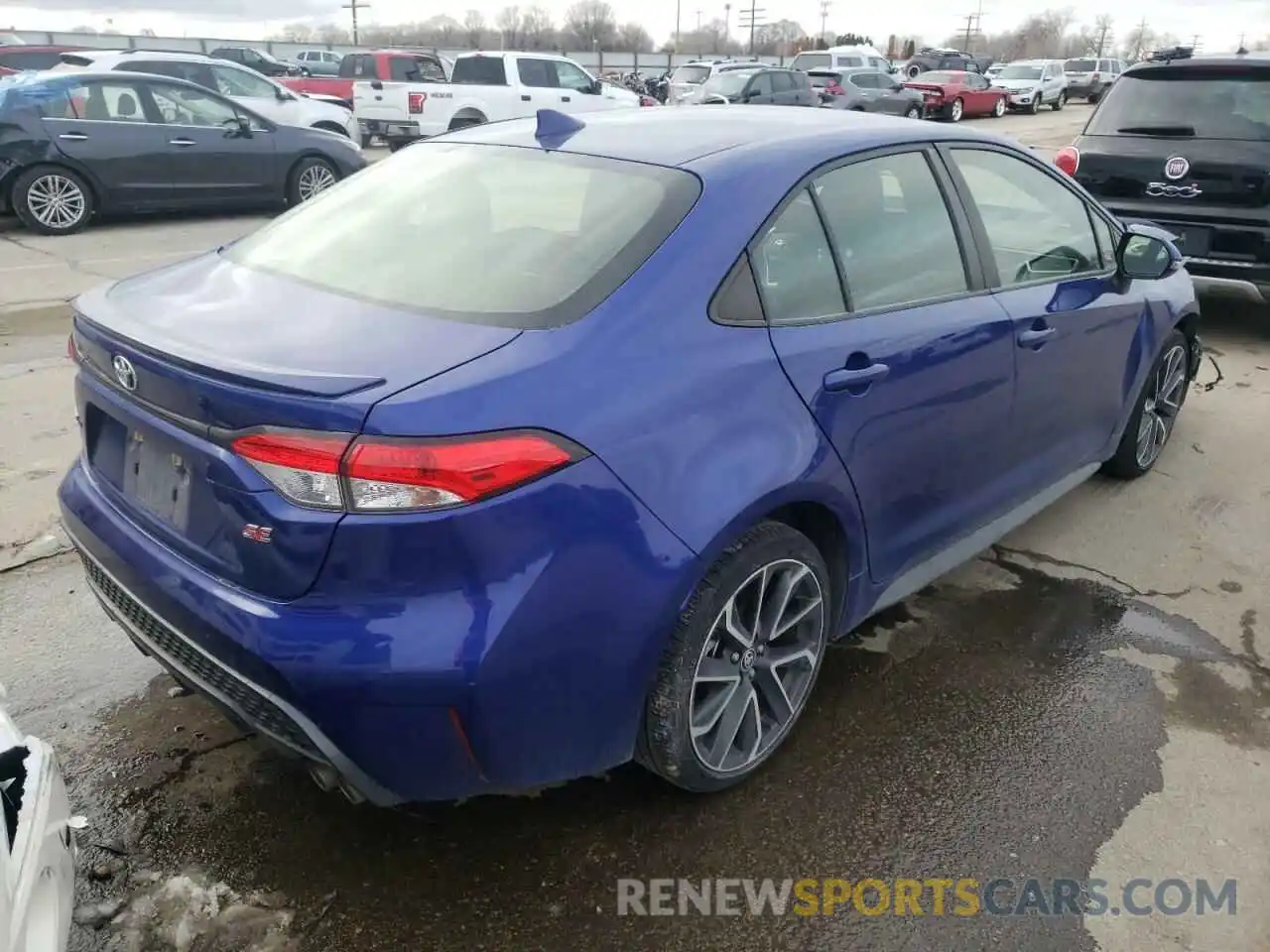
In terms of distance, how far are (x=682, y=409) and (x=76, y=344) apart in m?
1.53

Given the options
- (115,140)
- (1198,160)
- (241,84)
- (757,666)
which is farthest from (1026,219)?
(241,84)

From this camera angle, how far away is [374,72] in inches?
898

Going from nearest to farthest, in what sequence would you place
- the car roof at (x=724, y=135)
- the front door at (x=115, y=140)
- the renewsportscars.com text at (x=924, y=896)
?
the renewsportscars.com text at (x=924, y=896) < the car roof at (x=724, y=135) < the front door at (x=115, y=140)

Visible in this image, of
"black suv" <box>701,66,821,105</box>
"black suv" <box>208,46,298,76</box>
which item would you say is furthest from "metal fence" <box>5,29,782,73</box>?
"black suv" <box>701,66,821,105</box>

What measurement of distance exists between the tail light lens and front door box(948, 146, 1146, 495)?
6.58ft

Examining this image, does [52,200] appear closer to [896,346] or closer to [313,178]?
[313,178]

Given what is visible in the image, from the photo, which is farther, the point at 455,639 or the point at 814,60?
the point at 814,60

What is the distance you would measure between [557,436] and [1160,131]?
6347 millimetres

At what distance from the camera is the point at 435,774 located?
2.10 meters

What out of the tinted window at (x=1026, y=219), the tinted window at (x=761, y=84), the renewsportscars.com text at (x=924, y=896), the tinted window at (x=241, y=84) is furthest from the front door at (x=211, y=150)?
the tinted window at (x=761, y=84)

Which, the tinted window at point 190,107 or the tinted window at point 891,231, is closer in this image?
the tinted window at point 891,231

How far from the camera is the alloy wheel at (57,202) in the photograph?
32.1ft

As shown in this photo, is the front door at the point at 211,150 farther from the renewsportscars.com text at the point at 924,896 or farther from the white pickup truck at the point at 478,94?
the renewsportscars.com text at the point at 924,896

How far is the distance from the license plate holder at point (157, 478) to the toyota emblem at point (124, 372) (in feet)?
0.35
